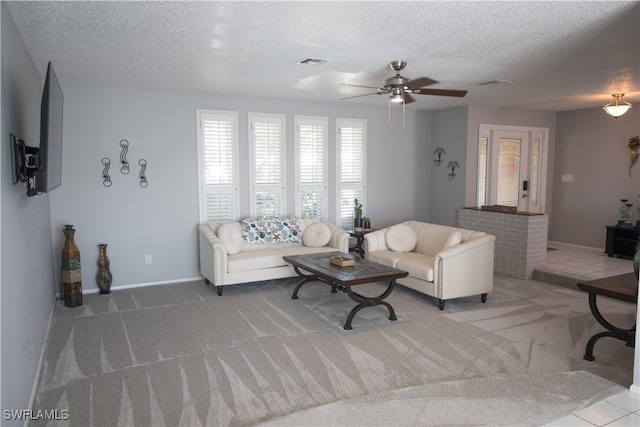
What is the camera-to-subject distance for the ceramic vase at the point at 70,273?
15.6 feet

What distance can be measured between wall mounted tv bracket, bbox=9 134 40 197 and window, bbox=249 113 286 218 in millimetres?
3316

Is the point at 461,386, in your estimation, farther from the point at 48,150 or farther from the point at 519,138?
the point at 519,138

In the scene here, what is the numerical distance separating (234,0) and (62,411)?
271 cm

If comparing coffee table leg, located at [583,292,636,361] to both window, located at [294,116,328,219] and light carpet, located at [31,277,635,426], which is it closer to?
light carpet, located at [31,277,635,426]

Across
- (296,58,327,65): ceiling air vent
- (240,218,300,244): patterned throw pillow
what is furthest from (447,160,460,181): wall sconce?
(296,58,327,65): ceiling air vent

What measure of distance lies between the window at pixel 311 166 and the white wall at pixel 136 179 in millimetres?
138

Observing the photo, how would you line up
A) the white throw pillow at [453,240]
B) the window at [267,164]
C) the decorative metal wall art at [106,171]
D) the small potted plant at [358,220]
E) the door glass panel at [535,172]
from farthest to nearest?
the door glass panel at [535,172], the small potted plant at [358,220], the window at [267,164], the decorative metal wall art at [106,171], the white throw pillow at [453,240]

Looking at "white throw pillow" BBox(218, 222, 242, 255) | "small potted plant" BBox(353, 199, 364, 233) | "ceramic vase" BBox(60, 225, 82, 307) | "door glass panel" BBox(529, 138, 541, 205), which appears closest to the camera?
"ceramic vase" BBox(60, 225, 82, 307)

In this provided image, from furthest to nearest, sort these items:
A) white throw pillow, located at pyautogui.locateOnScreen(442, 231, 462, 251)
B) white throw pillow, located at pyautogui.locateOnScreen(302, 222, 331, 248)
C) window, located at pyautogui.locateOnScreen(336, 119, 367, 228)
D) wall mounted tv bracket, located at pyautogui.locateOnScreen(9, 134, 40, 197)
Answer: window, located at pyautogui.locateOnScreen(336, 119, 367, 228) → white throw pillow, located at pyautogui.locateOnScreen(302, 222, 331, 248) → white throw pillow, located at pyautogui.locateOnScreen(442, 231, 462, 251) → wall mounted tv bracket, located at pyautogui.locateOnScreen(9, 134, 40, 197)

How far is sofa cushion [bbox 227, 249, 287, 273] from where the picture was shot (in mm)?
5223

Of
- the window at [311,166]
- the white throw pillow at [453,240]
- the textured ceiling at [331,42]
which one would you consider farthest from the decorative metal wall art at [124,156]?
the white throw pillow at [453,240]

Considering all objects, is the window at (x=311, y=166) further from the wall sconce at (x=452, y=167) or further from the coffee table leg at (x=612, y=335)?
the coffee table leg at (x=612, y=335)


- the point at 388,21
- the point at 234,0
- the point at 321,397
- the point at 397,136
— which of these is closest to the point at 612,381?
the point at 321,397

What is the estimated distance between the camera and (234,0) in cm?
273
